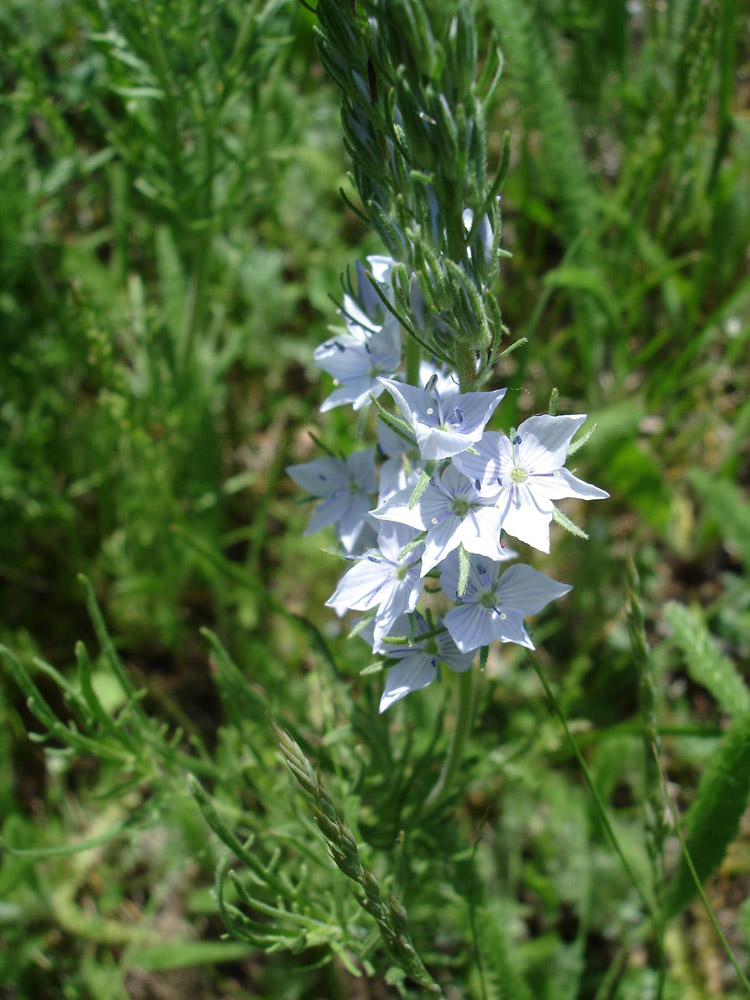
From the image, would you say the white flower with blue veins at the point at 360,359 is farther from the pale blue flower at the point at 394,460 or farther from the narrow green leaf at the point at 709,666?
the narrow green leaf at the point at 709,666

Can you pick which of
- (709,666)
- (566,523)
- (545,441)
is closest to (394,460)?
(545,441)

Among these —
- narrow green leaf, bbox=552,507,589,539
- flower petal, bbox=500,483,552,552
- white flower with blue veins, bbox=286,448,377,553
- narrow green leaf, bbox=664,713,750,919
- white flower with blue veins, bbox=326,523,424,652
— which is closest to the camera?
narrow green leaf, bbox=552,507,589,539

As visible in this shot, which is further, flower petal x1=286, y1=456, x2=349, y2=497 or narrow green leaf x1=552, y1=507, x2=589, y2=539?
flower petal x1=286, y1=456, x2=349, y2=497

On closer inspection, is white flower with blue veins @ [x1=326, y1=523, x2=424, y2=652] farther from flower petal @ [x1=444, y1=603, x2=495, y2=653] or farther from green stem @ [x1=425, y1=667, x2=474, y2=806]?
green stem @ [x1=425, y1=667, x2=474, y2=806]

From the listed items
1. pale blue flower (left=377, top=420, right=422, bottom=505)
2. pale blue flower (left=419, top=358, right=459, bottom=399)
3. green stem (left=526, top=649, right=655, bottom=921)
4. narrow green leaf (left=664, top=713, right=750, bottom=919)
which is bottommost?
narrow green leaf (left=664, top=713, right=750, bottom=919)

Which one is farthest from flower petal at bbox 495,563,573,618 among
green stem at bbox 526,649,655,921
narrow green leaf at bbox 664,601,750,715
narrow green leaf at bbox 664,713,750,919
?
narrow green leaf at bbox 664,601,750,715

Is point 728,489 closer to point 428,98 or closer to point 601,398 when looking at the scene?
point 601,398

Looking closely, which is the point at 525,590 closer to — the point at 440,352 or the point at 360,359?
the point at 440,352
